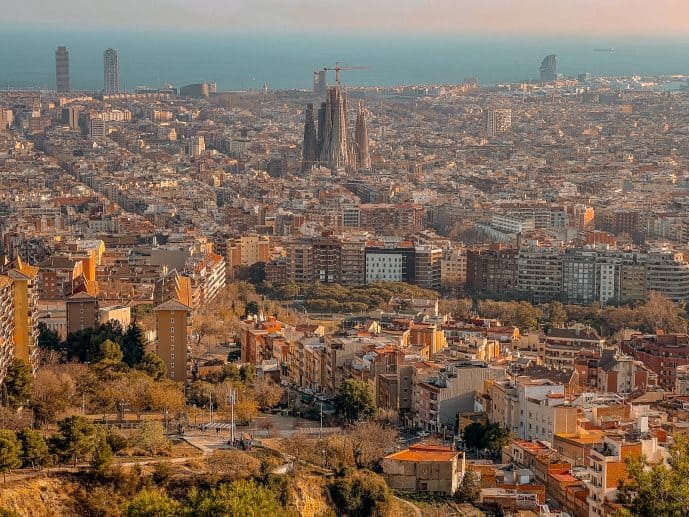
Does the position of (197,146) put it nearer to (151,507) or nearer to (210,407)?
(210,407)

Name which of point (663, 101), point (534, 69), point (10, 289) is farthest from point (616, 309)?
point (534, 69)

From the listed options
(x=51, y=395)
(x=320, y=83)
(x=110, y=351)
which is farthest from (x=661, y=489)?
(x=320, y=83)

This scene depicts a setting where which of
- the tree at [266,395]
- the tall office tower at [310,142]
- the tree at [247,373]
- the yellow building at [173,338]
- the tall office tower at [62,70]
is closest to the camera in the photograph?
the tree at [266,395]

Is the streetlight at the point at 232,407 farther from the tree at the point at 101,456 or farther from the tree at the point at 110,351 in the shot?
the tree at the point at 110,351

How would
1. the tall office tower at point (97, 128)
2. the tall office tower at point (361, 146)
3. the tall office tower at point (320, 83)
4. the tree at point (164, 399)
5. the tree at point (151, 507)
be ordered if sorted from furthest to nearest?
the tall office tower at point (320, 83), the tall office tower at point (97, 128), the tall office tower at point (361, 146), the tree at point (164, 399), the tree at point (151, 507)

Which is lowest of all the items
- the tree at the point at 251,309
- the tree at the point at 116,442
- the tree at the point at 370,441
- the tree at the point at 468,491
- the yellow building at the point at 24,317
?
the tree at the point at 468,491

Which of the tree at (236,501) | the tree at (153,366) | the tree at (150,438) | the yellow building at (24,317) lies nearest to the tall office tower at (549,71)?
the yellow building at (24,317)

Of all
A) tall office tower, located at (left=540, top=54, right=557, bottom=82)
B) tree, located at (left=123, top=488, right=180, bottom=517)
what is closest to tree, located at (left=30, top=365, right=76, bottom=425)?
tree, located at (left=123, top=488, right=180, bottom=517)

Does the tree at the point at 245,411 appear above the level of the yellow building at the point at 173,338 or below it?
below
